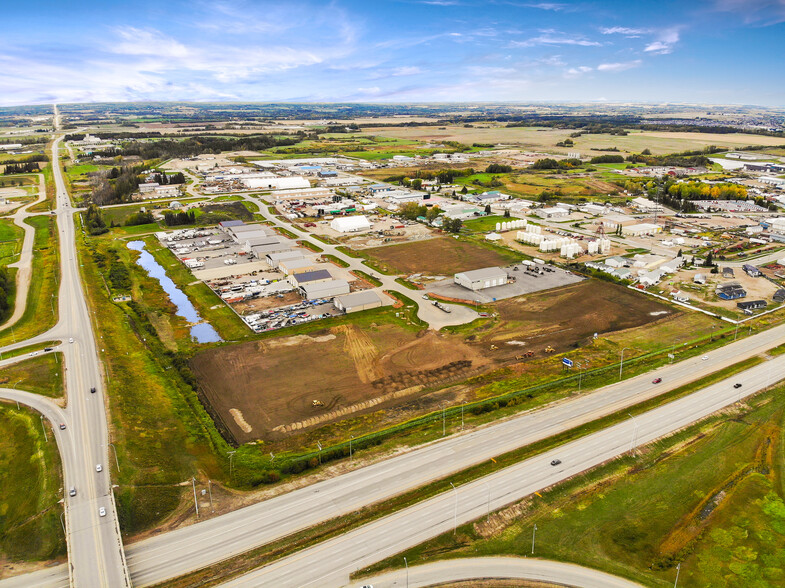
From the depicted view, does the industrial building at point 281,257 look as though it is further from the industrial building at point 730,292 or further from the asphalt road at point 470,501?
the industrial building at point 730,292

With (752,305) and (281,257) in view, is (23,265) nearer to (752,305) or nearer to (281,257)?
(281,257)

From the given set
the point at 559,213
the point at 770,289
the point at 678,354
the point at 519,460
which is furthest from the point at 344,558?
the point at 559,213

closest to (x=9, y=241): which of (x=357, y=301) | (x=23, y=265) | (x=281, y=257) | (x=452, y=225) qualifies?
(x=23, y=265)

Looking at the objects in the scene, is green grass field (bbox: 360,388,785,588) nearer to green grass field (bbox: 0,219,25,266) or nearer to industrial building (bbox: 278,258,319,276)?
industrial building (bbox: 278,258,319,276)

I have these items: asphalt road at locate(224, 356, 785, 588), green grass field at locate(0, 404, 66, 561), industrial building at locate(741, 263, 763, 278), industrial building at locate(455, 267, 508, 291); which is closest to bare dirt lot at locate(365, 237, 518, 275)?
industrial building at locate(455, 267, 508, 291)

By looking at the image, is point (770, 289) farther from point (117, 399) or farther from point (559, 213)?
point (117, 399)

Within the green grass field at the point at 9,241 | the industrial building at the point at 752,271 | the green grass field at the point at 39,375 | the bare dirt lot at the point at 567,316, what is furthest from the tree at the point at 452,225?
the green grass field at the point at 9,241
